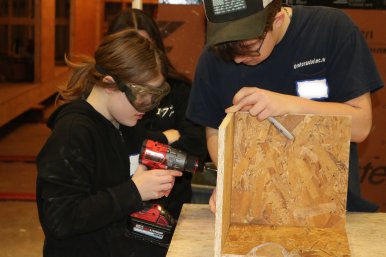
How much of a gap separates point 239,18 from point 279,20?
0.22m

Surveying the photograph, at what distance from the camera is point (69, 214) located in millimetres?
1312

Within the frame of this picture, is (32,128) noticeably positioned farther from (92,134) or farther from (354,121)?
(354,121)

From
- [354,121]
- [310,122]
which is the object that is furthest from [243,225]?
[354,121]

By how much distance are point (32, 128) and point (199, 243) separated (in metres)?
5.68

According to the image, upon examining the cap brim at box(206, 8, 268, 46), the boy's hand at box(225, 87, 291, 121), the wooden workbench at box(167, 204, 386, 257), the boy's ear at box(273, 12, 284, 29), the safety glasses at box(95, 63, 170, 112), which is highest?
the boy's ear at box(273, 12, 284, 29)

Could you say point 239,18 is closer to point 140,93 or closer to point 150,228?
point 140,93

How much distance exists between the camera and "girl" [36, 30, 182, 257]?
1323mm

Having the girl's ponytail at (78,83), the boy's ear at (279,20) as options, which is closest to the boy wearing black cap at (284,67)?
the boy's ear at (279,20)

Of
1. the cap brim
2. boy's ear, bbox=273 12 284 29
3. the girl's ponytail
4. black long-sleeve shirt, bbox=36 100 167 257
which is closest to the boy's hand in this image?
the cap brim

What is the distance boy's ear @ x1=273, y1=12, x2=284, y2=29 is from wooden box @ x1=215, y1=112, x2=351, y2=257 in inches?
14.1

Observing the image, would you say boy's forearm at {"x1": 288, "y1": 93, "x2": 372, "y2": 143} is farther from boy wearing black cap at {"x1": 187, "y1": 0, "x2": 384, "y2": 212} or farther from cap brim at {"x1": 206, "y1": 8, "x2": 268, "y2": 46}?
cap brim at {"x1": 206, "y1": 8, "x2": 268, "y2": 46}

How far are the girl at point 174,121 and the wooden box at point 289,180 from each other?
0.64 meters

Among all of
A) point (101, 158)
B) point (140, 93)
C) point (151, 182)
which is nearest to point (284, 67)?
point (140, 93)

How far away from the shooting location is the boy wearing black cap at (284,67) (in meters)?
1.23
